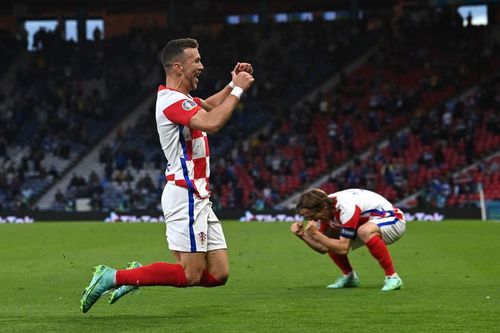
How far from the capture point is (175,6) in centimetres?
5594

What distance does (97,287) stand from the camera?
8.82m

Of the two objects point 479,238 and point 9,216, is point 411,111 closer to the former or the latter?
point 9,216

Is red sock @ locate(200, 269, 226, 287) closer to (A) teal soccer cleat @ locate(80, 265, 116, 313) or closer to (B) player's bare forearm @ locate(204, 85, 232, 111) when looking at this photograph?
(A) teal soccer cleat @ locate(80, 265, 116, 313)

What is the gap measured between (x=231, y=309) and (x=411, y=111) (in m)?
34.7

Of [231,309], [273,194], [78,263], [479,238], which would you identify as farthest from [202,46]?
[231,309]

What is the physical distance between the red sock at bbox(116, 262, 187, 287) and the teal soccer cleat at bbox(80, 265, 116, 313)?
0.08 meters

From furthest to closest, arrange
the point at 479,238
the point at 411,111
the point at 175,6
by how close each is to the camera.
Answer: the point at 175,6, the point at 411,111, the point at 479,238

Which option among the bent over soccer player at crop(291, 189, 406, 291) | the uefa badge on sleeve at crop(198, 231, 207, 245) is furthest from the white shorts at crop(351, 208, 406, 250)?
the uefa badge on sleeve at crop(198, 231, 207, 245)

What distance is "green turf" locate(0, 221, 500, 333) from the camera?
844cm

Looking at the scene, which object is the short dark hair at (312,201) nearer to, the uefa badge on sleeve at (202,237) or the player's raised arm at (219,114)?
the uefa badge on sleeve at (202,237)

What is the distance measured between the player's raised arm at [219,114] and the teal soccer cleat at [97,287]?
150cm

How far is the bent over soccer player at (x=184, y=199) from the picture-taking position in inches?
343

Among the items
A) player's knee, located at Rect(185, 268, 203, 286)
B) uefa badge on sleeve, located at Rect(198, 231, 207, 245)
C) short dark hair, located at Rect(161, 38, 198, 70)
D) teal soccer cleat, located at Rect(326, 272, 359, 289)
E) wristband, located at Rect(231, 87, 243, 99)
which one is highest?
short dark hair, located at Rect(161, 38, 198, 70)

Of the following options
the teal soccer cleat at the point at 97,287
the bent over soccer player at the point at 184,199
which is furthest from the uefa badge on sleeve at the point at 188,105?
the teal soccer cleat at the point at 97,287
